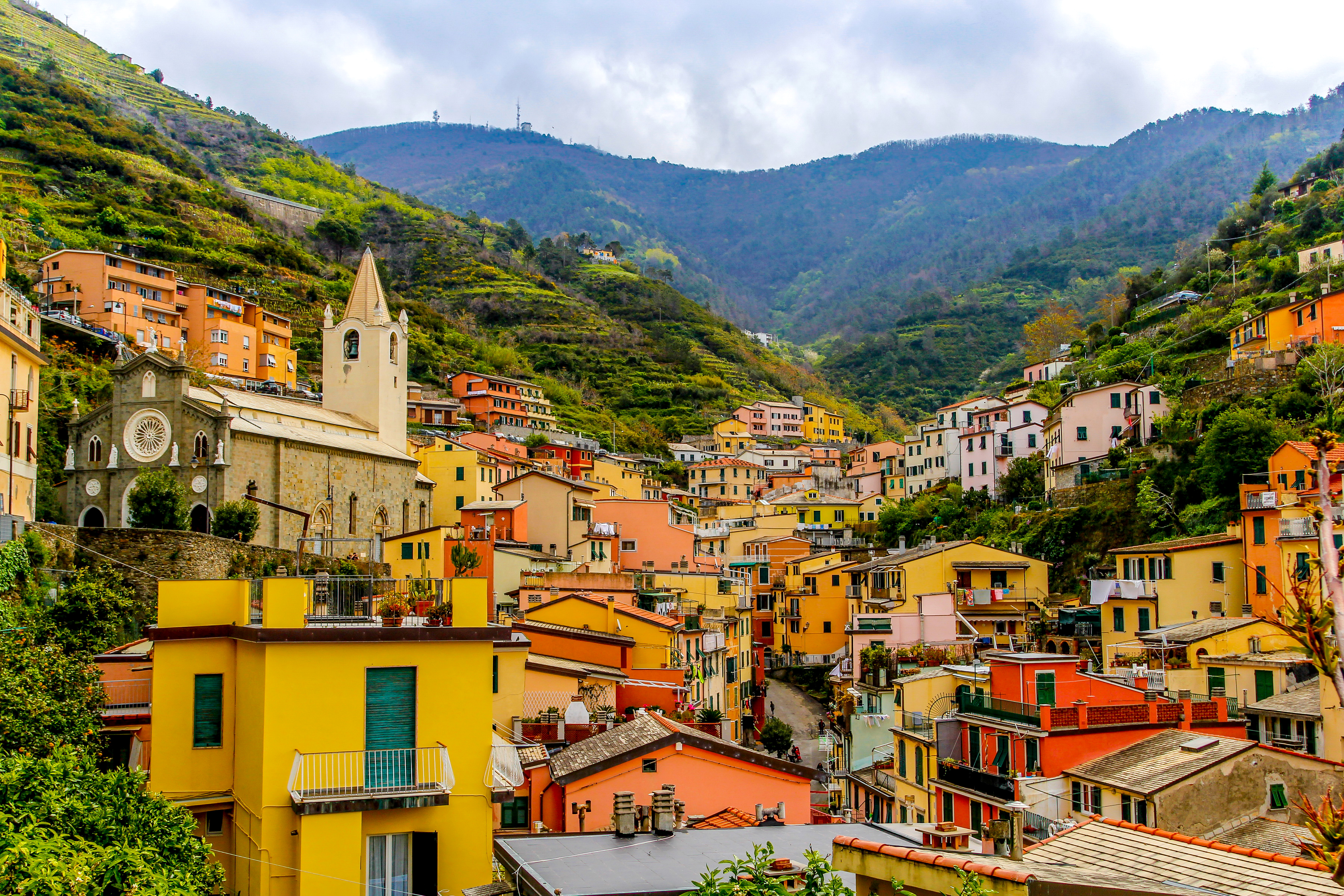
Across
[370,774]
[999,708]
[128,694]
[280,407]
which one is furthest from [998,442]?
[370,774]

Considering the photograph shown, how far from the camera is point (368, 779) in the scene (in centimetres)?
1159

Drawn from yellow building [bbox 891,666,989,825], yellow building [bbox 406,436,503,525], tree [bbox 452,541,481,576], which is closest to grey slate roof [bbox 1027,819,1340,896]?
yellow building [bbox 891,666,989,825]

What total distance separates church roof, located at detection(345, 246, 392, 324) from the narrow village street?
102 feet

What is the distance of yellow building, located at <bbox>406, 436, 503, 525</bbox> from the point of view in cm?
6075

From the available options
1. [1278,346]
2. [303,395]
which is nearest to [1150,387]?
[1278,346]

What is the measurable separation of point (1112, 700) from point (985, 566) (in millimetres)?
20785

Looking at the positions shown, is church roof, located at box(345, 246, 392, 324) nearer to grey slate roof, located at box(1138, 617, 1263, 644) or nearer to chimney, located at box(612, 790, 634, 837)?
grey slate roof, located at box(1138, 617, 1263, 644)

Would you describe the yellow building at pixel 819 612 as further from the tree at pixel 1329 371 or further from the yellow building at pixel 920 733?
the yellow building at pixel 920 733

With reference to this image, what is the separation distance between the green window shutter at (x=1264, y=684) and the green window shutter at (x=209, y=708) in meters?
22.4

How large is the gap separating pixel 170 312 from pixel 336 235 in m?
63.4

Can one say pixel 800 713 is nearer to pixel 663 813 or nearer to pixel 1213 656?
pixel 1213 656

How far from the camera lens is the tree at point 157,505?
3831 cm

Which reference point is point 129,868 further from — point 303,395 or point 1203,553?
point 303,395

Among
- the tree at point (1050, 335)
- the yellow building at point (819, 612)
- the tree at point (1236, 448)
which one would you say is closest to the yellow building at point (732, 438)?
the tree at point (1050, 335)
